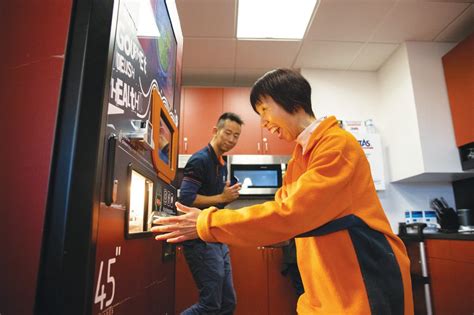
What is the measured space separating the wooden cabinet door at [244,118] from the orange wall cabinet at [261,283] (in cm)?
105

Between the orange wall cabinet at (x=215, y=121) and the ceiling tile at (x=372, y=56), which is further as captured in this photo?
the orange wall cabinet at (x=215, y=121)

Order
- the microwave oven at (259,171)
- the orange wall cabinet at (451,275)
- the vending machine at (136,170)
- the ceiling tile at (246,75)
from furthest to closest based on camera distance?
the ceiling tile at (246,75) < the microwave oven at (259,171) < the orange wall cabinet at (451,275) < the vending machine at (136,170)

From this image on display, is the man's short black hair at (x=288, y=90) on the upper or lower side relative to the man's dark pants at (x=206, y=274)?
upper

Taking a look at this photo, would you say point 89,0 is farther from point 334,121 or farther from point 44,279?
point 334,121

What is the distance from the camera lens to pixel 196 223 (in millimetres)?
776

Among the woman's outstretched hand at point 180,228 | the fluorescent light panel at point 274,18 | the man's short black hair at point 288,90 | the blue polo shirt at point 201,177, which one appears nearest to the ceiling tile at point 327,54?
the fluorescent light panel at point 274,18

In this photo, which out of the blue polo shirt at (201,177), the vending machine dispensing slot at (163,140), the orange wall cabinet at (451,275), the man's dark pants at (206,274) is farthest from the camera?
the orange wall cabinet at (451,275)

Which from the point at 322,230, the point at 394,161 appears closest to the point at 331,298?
the point at 322,230

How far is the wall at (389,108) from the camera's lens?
9.45 ft

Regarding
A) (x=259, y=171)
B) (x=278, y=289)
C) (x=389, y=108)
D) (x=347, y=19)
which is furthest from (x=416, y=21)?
(x=278, y=289)

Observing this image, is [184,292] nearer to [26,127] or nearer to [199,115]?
[199,115]

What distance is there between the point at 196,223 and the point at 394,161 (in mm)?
2782

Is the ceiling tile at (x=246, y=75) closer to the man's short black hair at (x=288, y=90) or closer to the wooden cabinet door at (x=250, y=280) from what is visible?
the wooden cabinet door at (x=250, y=280)

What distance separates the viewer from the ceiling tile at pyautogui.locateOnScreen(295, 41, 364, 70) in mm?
2967
